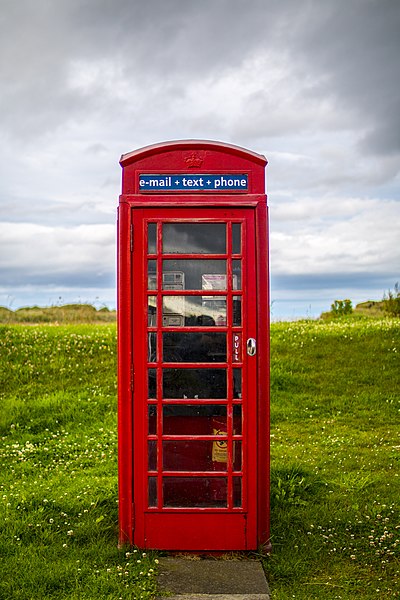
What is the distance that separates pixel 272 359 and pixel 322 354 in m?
1.09

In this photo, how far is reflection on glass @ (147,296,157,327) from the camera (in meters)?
5.71

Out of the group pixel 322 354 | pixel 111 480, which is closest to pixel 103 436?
pixel 111 480

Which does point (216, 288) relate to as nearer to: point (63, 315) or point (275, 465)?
point (275, 465)

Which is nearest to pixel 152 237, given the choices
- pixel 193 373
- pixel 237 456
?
pixel 193 373

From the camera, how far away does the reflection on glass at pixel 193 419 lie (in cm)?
580

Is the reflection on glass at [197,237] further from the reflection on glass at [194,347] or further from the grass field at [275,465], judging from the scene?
the grass field at [275,465]

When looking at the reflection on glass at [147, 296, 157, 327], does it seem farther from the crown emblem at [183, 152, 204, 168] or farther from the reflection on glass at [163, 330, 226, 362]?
the crown emblem at [183, 152, 204, 168]

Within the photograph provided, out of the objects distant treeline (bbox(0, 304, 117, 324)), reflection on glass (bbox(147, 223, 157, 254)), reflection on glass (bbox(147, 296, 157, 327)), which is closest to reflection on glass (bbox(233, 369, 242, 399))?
reflection on glass (bbox(147, 296, 157, 327))

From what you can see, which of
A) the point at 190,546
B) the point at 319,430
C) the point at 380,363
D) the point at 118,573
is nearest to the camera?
the point at 118,573

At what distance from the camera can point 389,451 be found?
30.6ft

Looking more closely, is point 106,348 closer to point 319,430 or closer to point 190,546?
point 319,430

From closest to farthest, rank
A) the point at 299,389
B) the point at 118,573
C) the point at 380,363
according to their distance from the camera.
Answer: the point at 118,573
the point at 299,389
the point at 380,363

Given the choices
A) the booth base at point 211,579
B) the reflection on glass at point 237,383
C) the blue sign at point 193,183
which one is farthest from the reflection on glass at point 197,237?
the booth base at point 211,579

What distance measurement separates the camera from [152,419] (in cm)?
576
